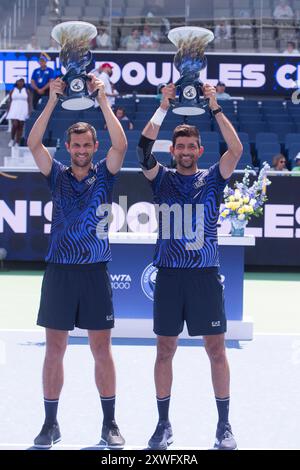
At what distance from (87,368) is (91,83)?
308cm

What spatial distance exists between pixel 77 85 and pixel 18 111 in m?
12.8

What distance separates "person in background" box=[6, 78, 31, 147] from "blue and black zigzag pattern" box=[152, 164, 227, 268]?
1271 centimetres

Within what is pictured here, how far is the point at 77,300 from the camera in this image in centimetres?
559

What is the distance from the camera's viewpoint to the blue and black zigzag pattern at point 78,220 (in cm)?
557

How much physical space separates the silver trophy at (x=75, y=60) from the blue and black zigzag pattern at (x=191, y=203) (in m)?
0.73

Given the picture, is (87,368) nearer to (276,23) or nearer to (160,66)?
(160,66)

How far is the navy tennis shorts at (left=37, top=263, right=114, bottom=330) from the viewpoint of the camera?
5.55 metres

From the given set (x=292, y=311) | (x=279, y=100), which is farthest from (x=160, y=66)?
(x=292, y=311)

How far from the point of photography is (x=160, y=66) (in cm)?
2033

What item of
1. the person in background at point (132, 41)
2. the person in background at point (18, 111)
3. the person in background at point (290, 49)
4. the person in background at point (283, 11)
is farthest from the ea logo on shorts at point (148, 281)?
the person in background at point (283, 11)

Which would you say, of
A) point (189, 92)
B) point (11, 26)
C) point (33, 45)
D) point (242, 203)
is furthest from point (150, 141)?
point (11, 26)

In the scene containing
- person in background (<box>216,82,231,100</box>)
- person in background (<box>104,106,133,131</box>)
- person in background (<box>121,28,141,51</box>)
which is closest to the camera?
person in background (<box>104,106,133,131</box>)

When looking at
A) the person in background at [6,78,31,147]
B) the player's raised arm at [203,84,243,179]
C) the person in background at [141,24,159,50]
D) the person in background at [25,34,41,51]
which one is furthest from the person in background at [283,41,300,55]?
the player's raised arm at [203,84,243,179]

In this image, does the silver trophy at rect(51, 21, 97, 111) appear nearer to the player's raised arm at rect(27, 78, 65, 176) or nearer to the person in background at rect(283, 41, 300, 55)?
the player's raised arm at rect(27, 78, 65, 176)
